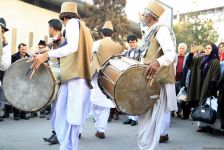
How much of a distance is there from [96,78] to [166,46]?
9.51 ft

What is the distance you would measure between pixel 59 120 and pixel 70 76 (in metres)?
0.56

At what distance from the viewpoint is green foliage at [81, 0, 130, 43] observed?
20.2 m

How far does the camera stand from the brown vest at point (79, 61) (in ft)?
15.5

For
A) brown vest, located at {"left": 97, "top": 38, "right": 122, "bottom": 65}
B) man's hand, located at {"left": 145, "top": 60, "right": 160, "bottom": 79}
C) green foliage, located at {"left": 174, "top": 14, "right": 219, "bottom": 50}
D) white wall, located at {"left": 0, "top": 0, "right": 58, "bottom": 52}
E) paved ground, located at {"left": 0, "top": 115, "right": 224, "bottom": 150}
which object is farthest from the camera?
green foliage, located at {"left": 174, "top": 14, "right": 219, "bottom": 50}

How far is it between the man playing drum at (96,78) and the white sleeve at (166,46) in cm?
262

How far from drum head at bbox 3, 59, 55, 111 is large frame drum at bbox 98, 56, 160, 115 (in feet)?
2.33

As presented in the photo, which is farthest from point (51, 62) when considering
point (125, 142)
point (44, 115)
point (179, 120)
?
point (179, 120)

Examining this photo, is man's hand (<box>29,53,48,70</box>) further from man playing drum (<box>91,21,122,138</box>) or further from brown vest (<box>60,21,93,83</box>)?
man playing drum (<box>91,21,122,138</box>)

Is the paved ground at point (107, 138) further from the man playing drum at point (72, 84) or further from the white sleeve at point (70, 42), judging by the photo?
the white sleeve at point (70, 42)

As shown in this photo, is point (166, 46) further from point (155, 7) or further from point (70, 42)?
point (70, 42)

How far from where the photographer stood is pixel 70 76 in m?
4.73

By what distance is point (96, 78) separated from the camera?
719 cm

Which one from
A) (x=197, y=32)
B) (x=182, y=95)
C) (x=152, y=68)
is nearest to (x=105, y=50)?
(x=182, y=95)

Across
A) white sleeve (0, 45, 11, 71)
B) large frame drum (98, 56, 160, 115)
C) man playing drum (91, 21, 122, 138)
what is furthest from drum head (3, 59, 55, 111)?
white sleeve (0, 45, 11, 71)
